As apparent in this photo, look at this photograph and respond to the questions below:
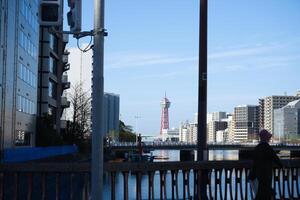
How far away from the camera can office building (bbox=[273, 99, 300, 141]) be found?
604 feet

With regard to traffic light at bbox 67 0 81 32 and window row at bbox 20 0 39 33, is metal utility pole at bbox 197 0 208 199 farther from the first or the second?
window row at bbox 20 0 39 33

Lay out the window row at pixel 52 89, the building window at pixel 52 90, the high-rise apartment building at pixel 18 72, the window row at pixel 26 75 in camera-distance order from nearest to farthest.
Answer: the high-rise apartment building at pixel 18 72
the window row at pixel 26 75
the window row at pixel 52 89
the building window at pixel 52 90

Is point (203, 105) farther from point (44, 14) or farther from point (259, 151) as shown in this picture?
point (44, 14)

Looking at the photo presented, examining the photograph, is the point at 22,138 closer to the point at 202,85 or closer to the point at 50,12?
the point at 202,85

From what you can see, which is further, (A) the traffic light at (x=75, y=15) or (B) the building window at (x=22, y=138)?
(B) the building window at (x=22, y=138)

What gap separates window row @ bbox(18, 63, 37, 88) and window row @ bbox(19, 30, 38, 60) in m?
1.86

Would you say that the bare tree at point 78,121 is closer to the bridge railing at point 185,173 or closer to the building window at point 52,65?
the building window at point 52,65

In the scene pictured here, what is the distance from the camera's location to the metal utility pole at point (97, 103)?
293 inches

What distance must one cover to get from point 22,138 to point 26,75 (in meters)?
6.36

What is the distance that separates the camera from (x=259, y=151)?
9844mm

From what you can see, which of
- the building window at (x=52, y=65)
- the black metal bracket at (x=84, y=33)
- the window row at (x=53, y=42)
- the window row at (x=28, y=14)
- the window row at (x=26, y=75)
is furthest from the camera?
the building window at (x=52, y=65)

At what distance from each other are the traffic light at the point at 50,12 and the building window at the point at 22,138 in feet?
153

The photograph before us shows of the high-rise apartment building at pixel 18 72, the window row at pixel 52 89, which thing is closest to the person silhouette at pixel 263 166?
the high-rise apartment building at pixel 18 72

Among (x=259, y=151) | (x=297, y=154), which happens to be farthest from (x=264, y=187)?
(x=297, y=154)
